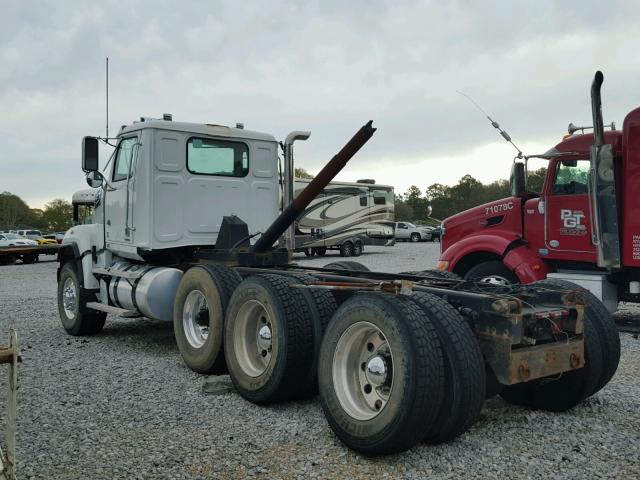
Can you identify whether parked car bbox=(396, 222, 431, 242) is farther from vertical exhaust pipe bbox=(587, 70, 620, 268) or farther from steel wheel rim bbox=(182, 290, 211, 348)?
steel wheel rim bbox=(182, 290, 211, 348)

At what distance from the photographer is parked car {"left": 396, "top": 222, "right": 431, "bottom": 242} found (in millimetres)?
45125

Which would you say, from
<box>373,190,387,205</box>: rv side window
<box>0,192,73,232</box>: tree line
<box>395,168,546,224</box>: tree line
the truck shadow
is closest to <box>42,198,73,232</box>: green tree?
<box>0,192,73,232</box>: tree line

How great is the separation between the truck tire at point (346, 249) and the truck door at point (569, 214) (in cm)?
1873

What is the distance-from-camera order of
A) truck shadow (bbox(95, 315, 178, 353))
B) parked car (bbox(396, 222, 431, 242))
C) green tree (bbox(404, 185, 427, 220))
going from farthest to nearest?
green tree (bbox(404, 185, 427, 220)) → parked car (bbox(396, 222, 431, 242)) → truck shadow (bbox(95, 315, 178, 353))

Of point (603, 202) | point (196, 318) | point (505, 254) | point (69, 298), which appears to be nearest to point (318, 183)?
point (196, 318)

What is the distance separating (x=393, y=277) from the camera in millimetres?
5555

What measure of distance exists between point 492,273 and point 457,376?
568 centimetres

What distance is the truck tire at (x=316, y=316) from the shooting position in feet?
16.3

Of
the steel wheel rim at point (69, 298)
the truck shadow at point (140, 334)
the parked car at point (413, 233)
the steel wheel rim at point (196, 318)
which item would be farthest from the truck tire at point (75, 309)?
the parked car at point (413, 233)

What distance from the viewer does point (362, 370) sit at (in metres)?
4.35

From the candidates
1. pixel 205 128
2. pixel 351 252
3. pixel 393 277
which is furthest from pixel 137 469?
pixel 351 252

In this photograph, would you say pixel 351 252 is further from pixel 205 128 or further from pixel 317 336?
pixel 317 336

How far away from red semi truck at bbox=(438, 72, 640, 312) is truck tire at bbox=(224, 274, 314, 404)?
464cm

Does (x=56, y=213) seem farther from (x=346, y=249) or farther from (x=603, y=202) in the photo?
(x=603, y=202)
